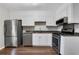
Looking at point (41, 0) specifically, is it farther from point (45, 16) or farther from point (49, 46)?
point (45, 16)

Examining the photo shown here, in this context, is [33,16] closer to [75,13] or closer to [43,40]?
[43,40]

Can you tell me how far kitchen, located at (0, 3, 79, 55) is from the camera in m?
3.16

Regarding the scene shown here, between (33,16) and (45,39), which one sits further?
(33,16)

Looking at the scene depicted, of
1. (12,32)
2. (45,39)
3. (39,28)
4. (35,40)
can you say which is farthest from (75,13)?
(12,32)

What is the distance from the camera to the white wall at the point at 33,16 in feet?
18.3

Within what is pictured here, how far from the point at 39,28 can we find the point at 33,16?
71cm

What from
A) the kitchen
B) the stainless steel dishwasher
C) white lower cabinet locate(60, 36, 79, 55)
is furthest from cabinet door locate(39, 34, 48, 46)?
white lower cabinet locate(60, 36, 79, 55)

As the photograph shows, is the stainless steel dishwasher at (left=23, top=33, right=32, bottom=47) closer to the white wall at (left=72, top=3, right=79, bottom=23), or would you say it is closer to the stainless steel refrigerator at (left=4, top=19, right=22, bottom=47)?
the stainless steel refrigerator at (left=4, top=19, right=22, bottom=47)

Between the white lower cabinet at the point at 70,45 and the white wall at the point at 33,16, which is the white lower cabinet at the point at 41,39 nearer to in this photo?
the white wall at the point at 33,16

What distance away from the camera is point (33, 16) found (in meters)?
5.68

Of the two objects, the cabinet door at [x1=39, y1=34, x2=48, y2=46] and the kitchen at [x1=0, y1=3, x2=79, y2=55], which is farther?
the cabinet door at [x1=39, y1=34, x2=48, y2=46]

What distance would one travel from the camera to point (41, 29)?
5.78 metres

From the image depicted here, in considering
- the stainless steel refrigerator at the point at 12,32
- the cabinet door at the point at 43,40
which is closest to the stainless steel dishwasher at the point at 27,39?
the stainless steel refrigerator at the point at 12,32

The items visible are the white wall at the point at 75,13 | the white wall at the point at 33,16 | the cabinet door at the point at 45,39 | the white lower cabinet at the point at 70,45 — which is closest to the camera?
the white lower cabinet at the point at 70,45
